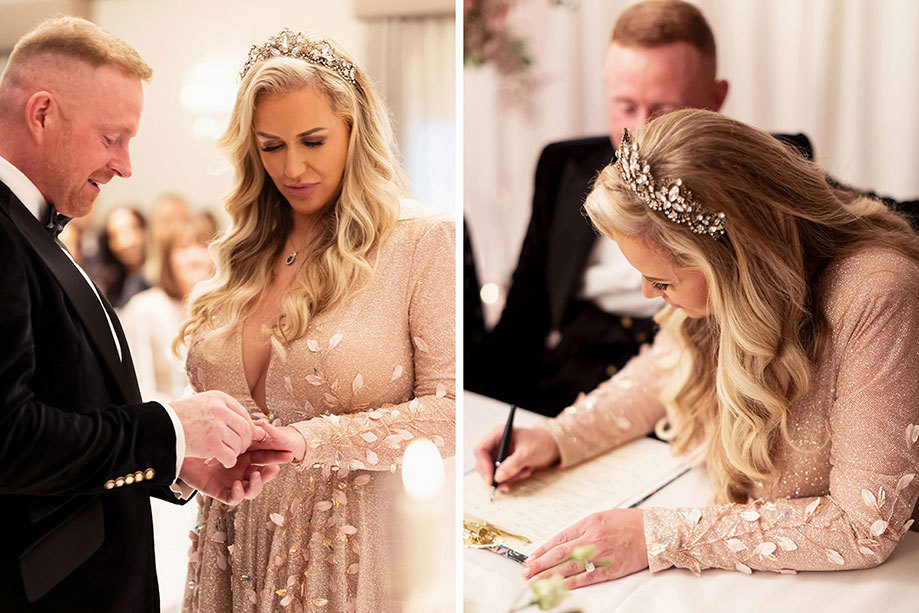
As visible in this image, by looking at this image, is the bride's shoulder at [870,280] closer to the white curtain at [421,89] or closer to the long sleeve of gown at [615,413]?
the long sleeve of gown at [615,413]

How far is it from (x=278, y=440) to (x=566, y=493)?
0.67 metres

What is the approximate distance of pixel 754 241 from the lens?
4.25 ft

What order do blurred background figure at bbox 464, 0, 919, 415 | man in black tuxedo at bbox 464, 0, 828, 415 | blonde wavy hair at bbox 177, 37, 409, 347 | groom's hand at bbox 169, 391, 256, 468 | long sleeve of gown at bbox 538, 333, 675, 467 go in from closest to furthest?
1. groom's hand at bbox 169, 391, 256, 468
2. blonde wavy hair at bbox 177, 37, 409, 347
3. long sleeve of gown at bbox 538, 333, 675, 467
4. blurred background figure at bbox 464, 0, 919, 415
5. man in black tuxedo at bbox 464, 0, 828, 415

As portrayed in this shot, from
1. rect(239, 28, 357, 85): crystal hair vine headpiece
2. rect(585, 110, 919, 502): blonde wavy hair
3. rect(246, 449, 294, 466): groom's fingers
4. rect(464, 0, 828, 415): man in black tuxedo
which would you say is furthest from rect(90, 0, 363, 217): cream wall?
rect(464, 0, 828, 415): man in black tuxedo

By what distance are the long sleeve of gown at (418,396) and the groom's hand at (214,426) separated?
106 mm

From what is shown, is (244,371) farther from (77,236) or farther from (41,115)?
(41,115)

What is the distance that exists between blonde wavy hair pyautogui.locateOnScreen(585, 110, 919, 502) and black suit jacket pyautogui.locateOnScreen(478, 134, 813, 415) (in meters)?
0.99

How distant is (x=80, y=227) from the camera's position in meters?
1.34

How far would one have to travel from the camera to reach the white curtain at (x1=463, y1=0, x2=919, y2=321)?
6.53 ft

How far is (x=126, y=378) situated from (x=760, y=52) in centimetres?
186

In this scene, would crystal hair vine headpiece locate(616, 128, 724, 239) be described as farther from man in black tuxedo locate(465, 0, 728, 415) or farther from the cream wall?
man in black tuxedo locate(465, 0, 728, 415)

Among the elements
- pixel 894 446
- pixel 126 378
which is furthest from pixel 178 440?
pixel 894 446

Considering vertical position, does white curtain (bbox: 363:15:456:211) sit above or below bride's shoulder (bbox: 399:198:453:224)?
above

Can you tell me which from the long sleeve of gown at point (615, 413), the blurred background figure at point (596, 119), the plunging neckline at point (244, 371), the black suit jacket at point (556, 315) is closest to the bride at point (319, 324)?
the plunging neckline at point (244, 371)
